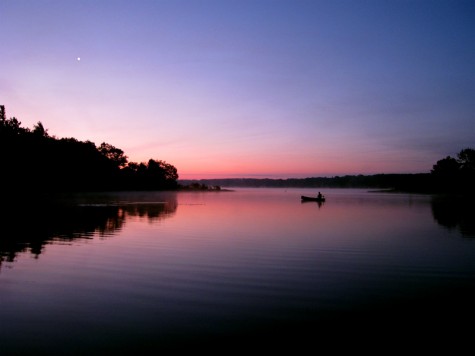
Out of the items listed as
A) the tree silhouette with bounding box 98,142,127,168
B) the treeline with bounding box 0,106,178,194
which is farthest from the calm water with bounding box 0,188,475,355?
the tree silhouette with bounding box 98,142,127,168

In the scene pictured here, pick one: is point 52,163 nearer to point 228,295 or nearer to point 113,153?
point 113,153

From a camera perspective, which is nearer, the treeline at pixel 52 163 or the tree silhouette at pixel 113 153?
the treeline at pixel 52 163

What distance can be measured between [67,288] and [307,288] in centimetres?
868

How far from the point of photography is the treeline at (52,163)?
88.4m

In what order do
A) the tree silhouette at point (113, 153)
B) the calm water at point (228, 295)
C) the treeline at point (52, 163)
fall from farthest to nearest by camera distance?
the tree silhouette at point (113, 153) < the treeline at point (52, 163) < the calm water at point (228, 295)

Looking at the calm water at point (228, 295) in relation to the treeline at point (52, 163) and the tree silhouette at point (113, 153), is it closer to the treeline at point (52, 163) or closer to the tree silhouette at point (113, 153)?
the treeline at point (52, 163)

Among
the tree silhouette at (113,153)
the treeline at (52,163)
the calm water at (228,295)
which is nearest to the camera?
the calm water at (228,295)

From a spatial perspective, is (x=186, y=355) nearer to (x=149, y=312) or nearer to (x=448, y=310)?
(x=149, y=312)

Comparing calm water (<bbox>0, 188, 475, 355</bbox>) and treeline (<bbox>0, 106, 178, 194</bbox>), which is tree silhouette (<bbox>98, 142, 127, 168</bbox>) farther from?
calm water (<bbox>0, 188, 475, 355</bbox>)

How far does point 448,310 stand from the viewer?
11398 millimetres

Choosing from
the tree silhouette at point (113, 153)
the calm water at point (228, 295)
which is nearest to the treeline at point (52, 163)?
the tree silhouette at point (113, 153)

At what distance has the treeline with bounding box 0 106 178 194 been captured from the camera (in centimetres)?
8844

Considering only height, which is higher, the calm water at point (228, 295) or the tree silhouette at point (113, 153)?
the tree silhouette at point (113, 153)

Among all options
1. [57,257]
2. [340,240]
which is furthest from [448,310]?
[57,257]
